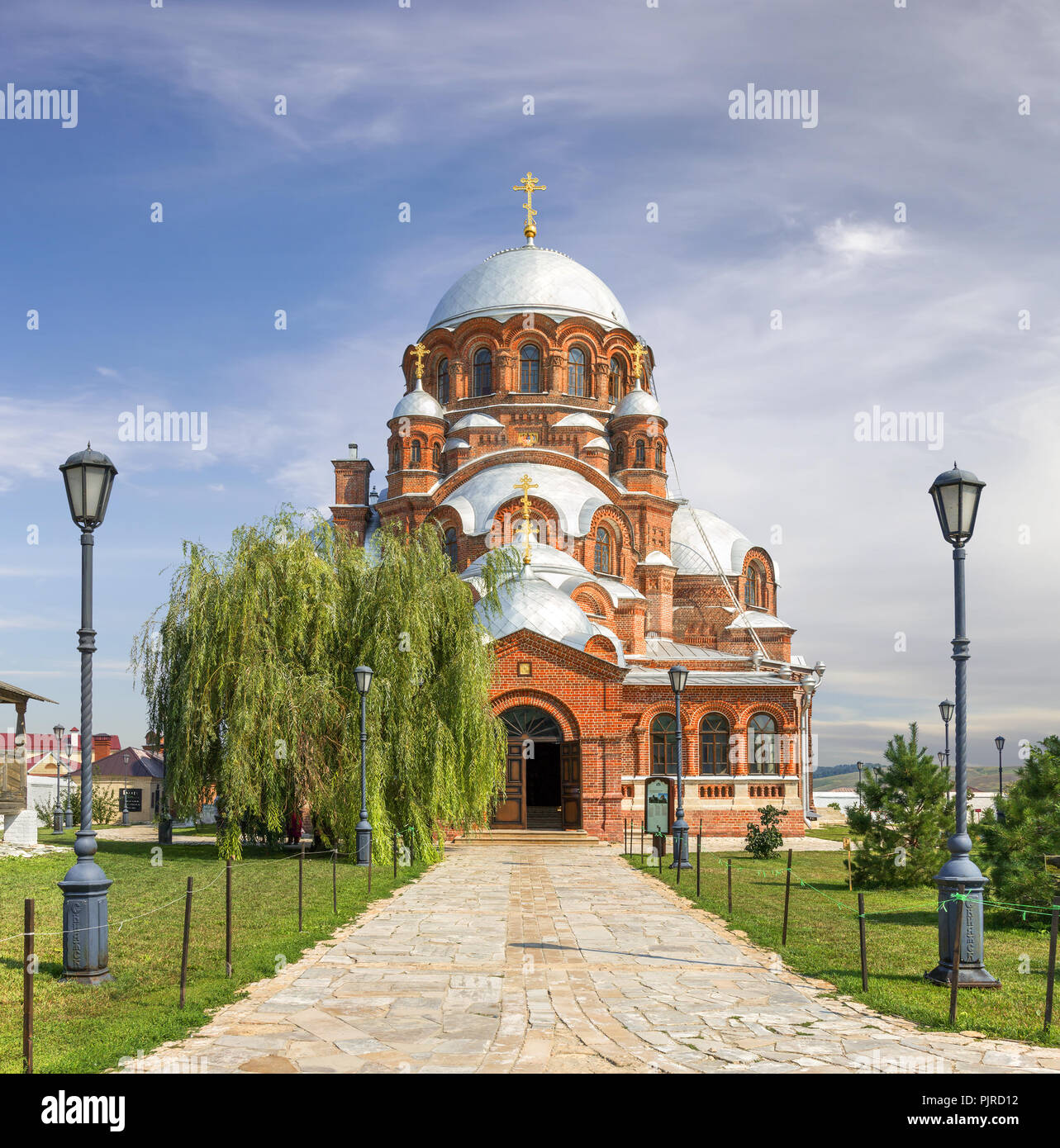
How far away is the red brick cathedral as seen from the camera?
2719cm

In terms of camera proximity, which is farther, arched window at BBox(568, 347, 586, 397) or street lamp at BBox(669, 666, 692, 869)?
arched window at BBox(568, 347, 586, 397)

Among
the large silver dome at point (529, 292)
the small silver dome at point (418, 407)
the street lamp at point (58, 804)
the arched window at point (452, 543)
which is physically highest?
the large silver dome at point (529, 292)

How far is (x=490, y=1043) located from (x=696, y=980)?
289cm

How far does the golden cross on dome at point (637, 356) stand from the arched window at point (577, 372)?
201cm

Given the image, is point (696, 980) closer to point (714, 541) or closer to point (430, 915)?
point (430, 915)

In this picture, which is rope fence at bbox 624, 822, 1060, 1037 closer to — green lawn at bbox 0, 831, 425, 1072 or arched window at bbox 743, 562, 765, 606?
green lawn at bbox 0, 831, 425, 1072

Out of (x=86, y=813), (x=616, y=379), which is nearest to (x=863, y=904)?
(x=86, y=813)

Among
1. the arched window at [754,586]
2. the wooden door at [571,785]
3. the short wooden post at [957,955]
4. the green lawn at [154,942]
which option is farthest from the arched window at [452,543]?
the short wooden post at [957,955]

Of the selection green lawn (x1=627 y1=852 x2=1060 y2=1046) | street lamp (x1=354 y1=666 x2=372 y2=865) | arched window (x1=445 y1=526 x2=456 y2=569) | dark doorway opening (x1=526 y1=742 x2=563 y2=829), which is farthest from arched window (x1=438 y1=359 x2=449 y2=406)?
green lawn (x1=627 y1=852 x2=1060 y2=1046)

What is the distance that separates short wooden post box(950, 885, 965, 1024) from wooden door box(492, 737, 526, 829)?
18.1 metres

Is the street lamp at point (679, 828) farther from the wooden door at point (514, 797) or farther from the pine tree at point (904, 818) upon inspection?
the wooden door at point (514, 797)

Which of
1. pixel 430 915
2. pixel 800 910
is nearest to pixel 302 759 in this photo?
pixel 430 915

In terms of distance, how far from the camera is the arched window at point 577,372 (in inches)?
1596

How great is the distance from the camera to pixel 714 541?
41.8 metres
